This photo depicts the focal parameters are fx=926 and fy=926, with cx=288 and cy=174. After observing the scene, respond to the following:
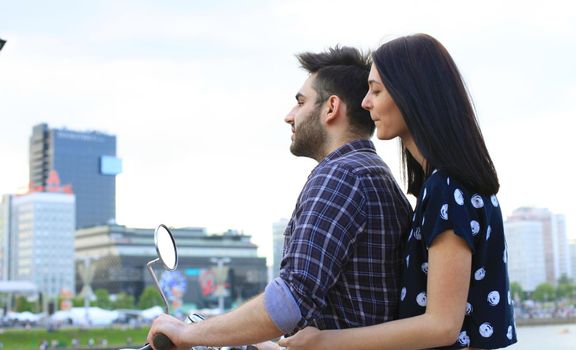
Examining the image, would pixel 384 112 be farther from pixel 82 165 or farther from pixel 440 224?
pixel 82 165

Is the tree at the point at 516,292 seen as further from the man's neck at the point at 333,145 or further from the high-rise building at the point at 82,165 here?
the man's neck at the point at 333,145

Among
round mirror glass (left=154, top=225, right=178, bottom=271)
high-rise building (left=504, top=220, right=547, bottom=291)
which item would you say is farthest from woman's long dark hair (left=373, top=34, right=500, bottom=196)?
high-rise building (left=504, top=220, right=547, bottom=291)

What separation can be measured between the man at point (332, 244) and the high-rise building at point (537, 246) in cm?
11150

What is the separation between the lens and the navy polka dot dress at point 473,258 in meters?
1.82

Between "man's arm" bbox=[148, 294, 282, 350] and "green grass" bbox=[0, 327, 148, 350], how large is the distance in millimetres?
62630

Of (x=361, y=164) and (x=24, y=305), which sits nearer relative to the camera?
(x=361, y=164)

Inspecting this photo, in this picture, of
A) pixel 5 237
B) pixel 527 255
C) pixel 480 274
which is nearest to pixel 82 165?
pixel 5 237

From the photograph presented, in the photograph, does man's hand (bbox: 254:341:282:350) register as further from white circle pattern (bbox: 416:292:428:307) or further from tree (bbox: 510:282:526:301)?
tree (bbox: 510:282:526:301)

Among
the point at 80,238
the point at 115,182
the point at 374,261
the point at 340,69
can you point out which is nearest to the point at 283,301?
the point at 374,261

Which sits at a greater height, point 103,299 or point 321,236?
point 321,236

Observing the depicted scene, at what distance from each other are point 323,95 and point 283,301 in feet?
2.06

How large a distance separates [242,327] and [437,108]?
60 cm

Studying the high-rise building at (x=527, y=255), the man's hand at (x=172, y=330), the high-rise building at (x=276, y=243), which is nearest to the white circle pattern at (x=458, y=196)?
the man's hand at (x=172, y=330)

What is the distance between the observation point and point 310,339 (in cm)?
189
